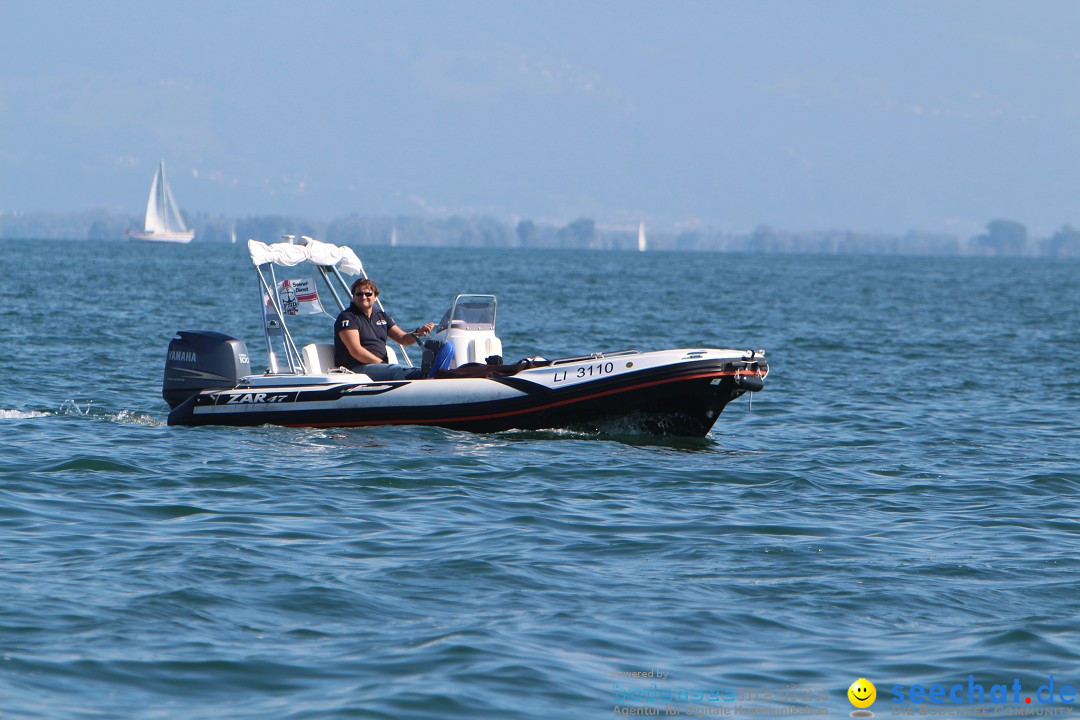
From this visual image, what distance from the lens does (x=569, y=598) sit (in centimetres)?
722

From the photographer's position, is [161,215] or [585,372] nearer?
[585,372]

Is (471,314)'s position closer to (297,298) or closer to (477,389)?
(477,389)

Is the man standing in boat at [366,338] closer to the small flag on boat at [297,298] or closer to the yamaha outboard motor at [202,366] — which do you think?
the small flag on boat at [297,298]

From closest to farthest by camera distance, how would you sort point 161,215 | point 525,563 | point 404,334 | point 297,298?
1. point 525,563
2. point 404,334
3. point 297,298
4. point 161,215

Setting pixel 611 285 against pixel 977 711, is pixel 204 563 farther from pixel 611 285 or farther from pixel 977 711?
pixel 611 285

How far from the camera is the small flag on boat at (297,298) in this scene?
1378 cm

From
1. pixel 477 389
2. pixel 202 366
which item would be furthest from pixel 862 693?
pixel 202 366

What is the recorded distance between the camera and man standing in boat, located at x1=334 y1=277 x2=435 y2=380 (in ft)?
43.7

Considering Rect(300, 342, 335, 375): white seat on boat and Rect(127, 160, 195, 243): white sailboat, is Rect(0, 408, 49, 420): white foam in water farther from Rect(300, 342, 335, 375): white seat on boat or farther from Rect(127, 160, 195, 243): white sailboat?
Rect(127, 160, 195, 243): white sailboat

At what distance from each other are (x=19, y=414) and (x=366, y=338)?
3.66m

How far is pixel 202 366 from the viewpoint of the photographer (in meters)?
13.5

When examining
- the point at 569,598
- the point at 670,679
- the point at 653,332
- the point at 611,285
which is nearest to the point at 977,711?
the point at 670,679

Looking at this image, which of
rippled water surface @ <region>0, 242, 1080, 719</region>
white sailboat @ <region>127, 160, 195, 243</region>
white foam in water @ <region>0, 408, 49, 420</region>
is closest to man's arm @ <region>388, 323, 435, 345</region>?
rippled water surface @ <region>0, 242, 1080, 719</region>

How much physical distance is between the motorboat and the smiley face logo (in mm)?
6357
